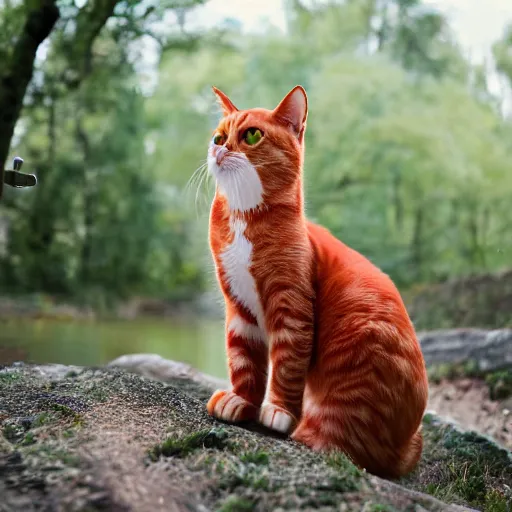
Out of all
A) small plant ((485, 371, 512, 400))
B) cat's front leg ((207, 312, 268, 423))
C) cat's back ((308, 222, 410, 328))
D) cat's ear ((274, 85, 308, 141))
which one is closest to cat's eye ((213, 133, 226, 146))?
cat's ear ((274, 85, 308, 141))

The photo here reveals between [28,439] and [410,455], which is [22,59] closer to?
[28,439]

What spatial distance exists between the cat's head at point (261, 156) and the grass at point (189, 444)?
583 mm

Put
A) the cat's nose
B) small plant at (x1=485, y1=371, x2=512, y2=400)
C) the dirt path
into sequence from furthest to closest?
1. small plant at (x1=485, y1=371, x2=512, y2=400)
2. the dirt path
3. the cat's nose

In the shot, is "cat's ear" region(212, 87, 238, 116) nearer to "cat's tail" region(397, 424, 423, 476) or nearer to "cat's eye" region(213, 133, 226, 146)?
"cat's eye" region(213, 133, 226, 146)

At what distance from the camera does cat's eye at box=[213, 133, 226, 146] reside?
1627mm

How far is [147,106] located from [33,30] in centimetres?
286

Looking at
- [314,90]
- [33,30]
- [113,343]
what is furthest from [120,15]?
[314,90]

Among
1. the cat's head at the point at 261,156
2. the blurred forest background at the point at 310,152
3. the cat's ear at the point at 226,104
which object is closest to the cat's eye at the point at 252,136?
the cat's head at the point at 261,156

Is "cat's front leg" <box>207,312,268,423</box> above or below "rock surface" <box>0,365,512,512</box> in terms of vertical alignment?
above

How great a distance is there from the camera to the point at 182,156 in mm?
5102

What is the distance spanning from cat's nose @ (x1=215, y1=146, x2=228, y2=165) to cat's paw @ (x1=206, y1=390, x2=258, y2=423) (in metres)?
0.63

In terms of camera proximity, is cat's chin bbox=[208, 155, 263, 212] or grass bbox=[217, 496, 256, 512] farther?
cat's chin bbox=[208, 155, 263, 212]

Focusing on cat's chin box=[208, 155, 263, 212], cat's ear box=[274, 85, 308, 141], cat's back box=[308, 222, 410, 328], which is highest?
cat's ear box=[274, 85, 308, 141]

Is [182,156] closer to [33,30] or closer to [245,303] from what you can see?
[33,30]
